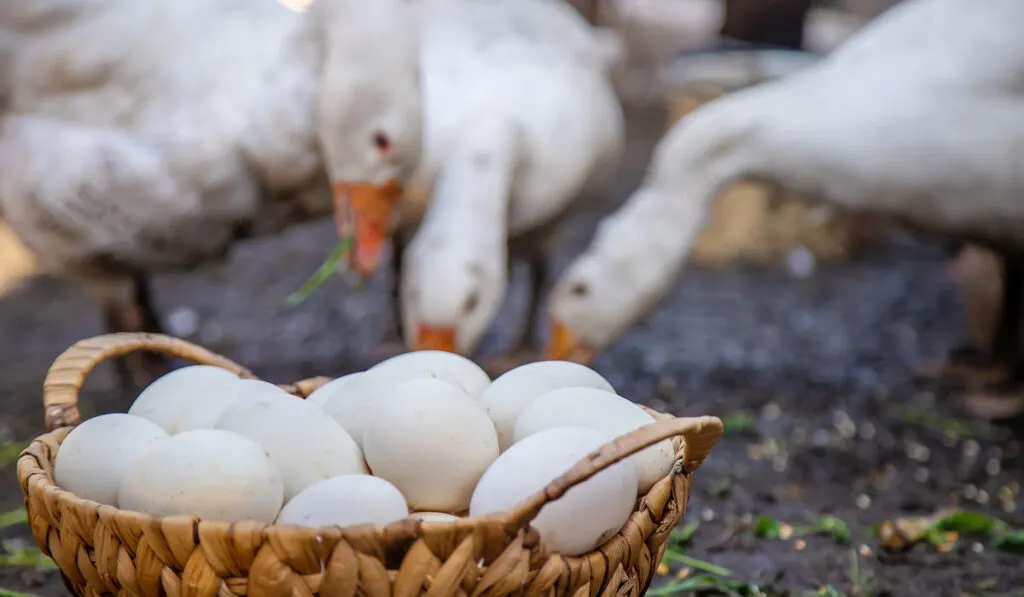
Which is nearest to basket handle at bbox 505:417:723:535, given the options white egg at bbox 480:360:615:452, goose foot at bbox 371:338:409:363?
white egg at bbox 480:360:615:452

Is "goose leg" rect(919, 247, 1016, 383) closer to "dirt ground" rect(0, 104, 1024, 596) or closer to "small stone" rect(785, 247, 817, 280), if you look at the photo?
"dirt ground" rect(0, 104, 1024, 596)

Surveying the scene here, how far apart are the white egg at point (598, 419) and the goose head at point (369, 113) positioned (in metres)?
1.14

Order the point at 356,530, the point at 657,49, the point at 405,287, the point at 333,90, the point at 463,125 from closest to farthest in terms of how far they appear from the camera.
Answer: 1. the point at 356,530
2. the point at 333,90
3. the point at 405,287
4. the point at 463,125
5. the point at 657,49

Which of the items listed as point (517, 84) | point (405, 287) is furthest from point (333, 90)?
point (517, 84)

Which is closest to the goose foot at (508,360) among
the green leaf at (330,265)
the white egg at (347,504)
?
the green leaf at (330,265)

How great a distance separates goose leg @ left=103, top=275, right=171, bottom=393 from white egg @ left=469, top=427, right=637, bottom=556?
1.88 meters

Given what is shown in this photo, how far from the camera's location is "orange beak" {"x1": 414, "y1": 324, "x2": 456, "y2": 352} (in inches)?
88.6

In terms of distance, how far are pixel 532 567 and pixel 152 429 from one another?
486 millimetres

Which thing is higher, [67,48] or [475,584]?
[67,48]

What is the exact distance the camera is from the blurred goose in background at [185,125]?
2258mm

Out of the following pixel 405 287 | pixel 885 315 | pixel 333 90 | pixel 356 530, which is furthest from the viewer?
pixel 885 315

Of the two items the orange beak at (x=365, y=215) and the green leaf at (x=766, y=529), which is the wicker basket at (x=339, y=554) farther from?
the orange beak at (x=365, y=215)

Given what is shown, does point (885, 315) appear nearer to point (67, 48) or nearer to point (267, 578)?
point (67, 48)

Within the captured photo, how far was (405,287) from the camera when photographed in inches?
93.9
